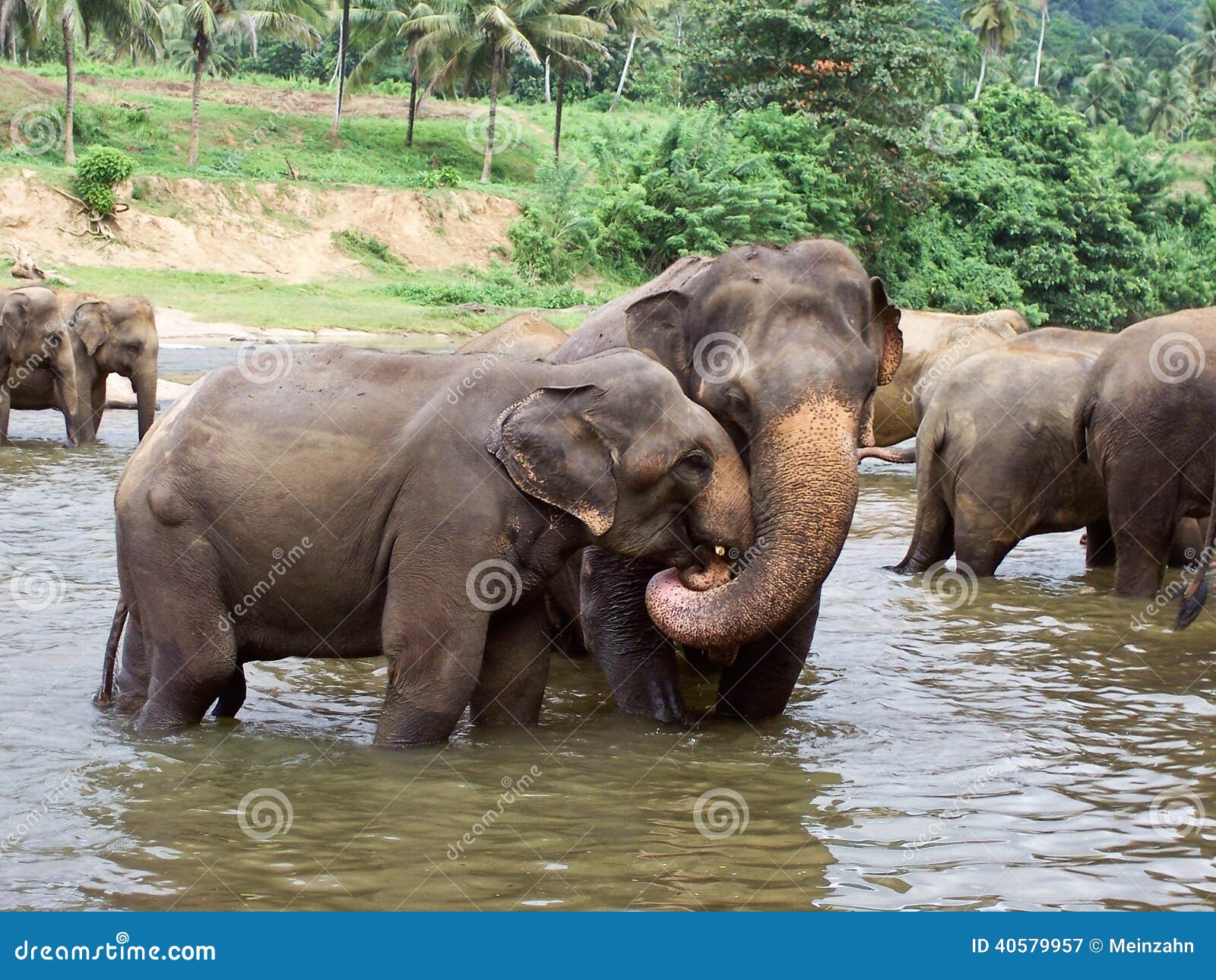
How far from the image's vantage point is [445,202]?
40.2 m

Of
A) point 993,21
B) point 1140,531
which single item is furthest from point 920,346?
point 993,21

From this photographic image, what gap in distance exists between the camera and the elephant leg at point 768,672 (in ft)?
19.1

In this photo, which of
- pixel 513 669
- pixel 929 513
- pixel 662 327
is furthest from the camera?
pixel 929 513

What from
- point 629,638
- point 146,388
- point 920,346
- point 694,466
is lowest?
point 146,388

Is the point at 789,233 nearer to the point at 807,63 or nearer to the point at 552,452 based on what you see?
the point at 807,63

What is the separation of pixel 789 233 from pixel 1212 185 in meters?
18.1

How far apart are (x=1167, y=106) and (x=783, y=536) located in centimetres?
7985

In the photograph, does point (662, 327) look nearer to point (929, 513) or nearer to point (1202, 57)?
point (929, 513)

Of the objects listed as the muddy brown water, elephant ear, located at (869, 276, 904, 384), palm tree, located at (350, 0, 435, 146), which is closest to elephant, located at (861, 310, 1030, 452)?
the muddy brown water

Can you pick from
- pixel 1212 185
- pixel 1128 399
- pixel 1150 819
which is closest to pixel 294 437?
pixel 1150 819

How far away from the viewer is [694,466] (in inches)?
200

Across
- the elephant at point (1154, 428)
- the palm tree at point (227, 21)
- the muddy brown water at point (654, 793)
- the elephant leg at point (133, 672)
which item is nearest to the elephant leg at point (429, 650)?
the muddy brown water at point (654, 793)

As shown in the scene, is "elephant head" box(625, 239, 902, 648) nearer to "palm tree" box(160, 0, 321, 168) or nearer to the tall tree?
"palm tree" box(160, 0, 321, 168)

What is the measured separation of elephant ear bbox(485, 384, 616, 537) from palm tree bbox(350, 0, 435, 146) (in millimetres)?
40852
